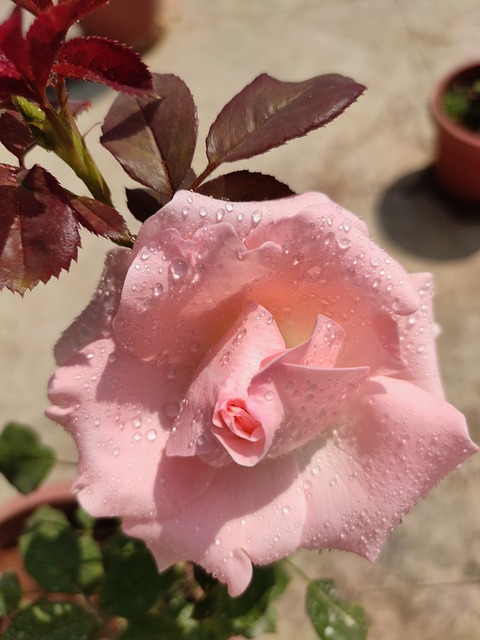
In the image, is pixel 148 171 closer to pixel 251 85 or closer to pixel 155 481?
pixel 251 85

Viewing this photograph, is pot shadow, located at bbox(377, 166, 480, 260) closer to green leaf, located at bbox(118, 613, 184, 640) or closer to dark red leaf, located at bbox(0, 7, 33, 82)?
green leaf, located at bbox(118, 613, 184, 640)

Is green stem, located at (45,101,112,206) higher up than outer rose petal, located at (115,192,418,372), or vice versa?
green stem, located at (45,101,112,206)

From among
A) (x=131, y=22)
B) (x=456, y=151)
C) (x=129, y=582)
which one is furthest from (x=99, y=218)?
(x=131, y=22)

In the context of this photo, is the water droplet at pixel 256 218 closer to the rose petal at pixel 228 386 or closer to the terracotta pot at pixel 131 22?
the rose petal at pixel 228 386

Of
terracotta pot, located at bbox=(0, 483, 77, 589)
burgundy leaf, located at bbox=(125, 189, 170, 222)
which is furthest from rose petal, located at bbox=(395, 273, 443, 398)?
terracotta pot, located at bbox=(0, 483, 77, 589)

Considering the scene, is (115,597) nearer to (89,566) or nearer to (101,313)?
(89,566)

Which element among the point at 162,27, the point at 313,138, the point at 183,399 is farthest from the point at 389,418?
the point at 162,27
